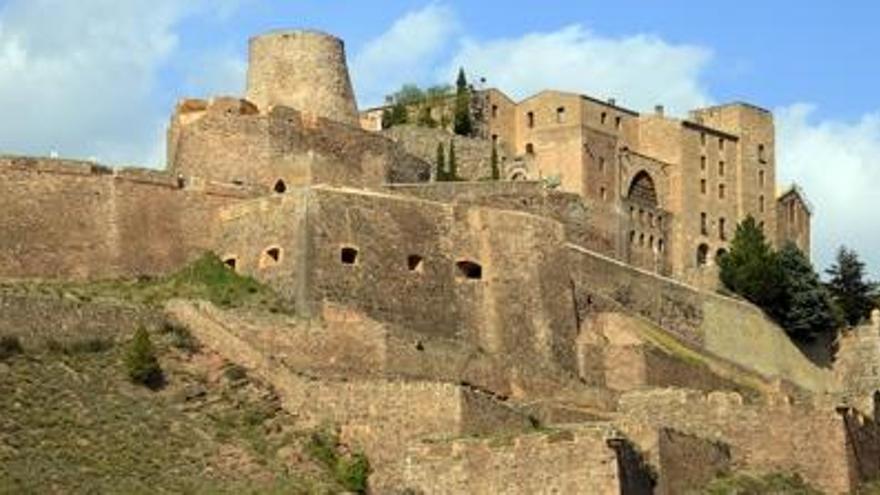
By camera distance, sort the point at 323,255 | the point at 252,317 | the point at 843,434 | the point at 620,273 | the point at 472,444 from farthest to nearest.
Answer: the point at 620,273 → the point at 323,255 → the point at 252,317 → the point at 843,434 → the point at 472,444

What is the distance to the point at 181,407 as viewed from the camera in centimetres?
4181

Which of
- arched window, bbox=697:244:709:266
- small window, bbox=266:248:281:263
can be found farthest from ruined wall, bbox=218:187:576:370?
arched window, bbox=697:244:709:266

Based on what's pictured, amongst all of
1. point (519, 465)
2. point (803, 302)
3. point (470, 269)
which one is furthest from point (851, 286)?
point (519, 465)

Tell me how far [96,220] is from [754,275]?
69.8 feet

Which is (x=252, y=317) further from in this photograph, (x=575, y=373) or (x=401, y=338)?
(x=575, y=373)

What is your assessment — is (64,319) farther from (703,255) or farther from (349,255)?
(703,255)

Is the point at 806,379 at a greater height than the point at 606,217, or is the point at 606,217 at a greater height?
the point at 606,217

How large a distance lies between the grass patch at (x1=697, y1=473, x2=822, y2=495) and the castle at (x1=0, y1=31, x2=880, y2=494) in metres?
0.33

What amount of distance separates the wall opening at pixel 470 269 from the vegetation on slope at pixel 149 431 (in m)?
9.37

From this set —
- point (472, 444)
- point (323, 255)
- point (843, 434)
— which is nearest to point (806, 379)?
point (323, 255)

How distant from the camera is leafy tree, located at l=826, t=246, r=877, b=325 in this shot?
66.2m

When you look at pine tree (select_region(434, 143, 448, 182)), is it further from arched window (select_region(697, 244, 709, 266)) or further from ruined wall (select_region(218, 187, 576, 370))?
ruined wall (select_region(218, 187, 576, 370))

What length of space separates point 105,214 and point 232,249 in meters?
3.00

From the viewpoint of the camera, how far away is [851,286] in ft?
220
